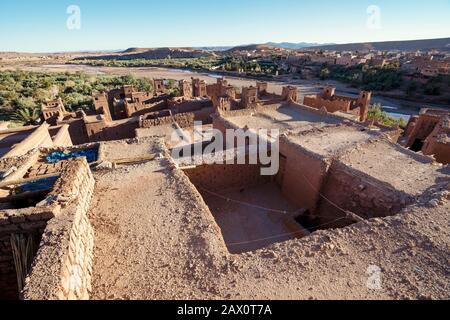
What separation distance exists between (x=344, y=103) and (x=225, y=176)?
1136 cm

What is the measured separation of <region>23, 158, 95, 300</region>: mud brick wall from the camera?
10.5 feet

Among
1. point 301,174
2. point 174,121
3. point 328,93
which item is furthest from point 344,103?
point 174,121

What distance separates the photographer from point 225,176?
8.99m

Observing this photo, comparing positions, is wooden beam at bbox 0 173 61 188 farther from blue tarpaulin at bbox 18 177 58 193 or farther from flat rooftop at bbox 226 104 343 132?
flat rooftop at bbox 226 104 343 132

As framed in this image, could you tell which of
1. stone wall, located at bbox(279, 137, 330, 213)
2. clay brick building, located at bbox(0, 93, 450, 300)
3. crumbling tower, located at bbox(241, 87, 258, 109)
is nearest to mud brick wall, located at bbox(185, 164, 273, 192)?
clay brick building, located at bbox(0, 93, 450, 300)

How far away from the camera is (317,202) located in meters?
8.20

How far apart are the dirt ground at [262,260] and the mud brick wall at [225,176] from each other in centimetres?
289

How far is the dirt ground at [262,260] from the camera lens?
12.6 ft

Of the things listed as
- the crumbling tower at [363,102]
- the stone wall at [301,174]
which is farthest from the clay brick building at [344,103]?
the stone wall at [301,174]

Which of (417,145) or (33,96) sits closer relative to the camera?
(417,145)

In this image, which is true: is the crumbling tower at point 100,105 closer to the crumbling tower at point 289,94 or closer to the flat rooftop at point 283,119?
the flat rooftop at point 283,119

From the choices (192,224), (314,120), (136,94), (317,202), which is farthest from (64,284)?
(136,94)

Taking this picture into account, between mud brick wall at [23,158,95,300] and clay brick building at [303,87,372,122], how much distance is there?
15094 millimetres

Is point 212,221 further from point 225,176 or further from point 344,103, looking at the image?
point 344,103
